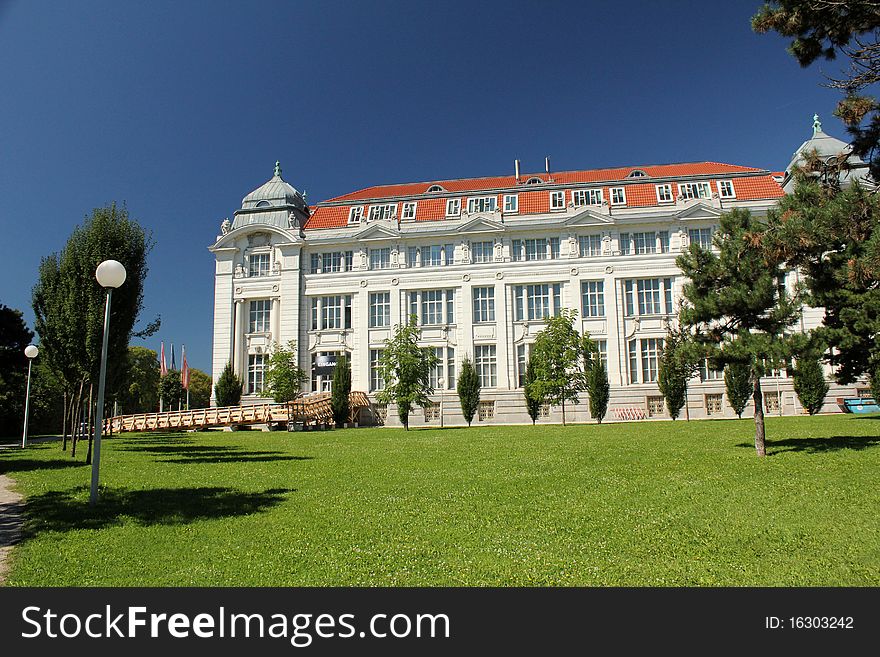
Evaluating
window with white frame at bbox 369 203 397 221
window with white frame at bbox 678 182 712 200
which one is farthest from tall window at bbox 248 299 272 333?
window with white frame at bbox 678 182 712 200

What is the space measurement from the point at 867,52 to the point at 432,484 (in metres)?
11.2

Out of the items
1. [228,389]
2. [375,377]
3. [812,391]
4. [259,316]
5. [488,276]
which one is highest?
[488,276]

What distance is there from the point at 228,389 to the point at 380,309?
12.5 m

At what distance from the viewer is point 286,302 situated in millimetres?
44062

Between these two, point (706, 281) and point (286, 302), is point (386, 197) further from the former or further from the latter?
point (706, 281)

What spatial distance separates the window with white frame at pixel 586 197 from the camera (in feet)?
142

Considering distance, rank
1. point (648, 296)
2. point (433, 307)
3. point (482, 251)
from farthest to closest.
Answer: point (433, 307) < point (482, 251) < point (648, 296)

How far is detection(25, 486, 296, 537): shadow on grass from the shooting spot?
8.72 metres

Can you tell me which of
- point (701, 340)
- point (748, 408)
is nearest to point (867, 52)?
point (701, 340)

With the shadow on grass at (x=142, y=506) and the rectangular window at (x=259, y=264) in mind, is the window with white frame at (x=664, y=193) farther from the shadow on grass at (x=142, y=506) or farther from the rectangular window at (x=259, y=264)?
the shadow on grass at (x=142, y=506)

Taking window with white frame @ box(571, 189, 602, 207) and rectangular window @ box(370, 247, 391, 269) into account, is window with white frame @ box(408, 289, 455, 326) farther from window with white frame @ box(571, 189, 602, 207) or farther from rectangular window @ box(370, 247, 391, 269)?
window with white frame @ box(571, 189, 602, 207)

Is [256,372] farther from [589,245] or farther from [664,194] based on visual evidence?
[664,194]

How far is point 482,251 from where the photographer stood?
141 feet

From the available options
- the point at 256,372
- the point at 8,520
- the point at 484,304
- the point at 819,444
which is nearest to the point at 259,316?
the point at 256,372
